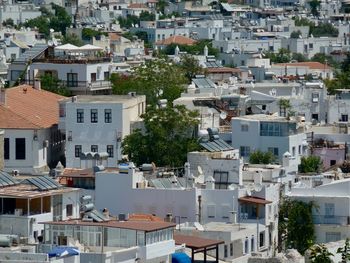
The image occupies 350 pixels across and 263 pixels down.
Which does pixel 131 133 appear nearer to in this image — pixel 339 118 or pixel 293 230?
pixel 293 230

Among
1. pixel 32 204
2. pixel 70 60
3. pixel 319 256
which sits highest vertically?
pixel 319 256

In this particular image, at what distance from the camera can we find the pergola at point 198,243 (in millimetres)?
48750

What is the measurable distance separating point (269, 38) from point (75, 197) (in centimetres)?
9036

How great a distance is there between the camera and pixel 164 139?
66.3 metres

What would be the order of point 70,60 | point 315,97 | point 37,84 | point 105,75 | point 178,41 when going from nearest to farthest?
point 37,84
point 70,60
point 105,75
point 315,97
point 178,41

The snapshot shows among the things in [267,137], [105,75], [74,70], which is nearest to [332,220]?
[267,137]

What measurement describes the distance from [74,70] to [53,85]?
1.64m

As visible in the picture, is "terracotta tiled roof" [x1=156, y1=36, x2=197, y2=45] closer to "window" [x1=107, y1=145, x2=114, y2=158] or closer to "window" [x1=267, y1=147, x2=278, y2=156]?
"window" [x1=267, y1=147, x2=278, y2=156]

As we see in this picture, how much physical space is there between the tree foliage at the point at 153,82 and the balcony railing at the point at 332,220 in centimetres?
1772

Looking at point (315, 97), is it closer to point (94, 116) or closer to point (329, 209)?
point (94, 116)

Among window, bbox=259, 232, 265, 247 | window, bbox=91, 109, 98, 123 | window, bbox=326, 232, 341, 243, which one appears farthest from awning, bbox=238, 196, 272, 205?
window, bbox=91, 109, 98, 123

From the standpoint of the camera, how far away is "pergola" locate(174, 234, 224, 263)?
48.8 meters

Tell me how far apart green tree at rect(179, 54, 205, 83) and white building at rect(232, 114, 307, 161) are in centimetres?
2193

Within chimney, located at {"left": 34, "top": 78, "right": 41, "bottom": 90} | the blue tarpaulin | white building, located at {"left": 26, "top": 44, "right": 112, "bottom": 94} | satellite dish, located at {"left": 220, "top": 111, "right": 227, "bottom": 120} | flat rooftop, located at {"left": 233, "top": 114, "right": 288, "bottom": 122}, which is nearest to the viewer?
the blue tarpaulin
